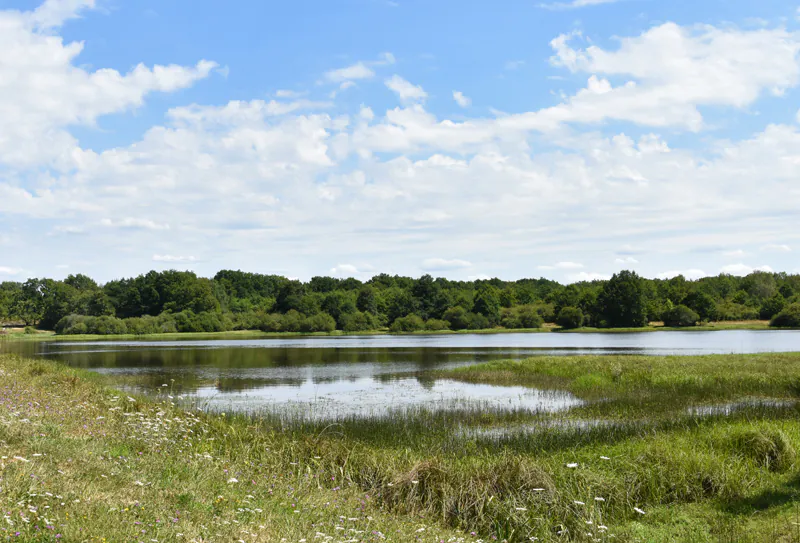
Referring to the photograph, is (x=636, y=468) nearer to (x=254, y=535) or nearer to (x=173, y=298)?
(x=254, y=535)

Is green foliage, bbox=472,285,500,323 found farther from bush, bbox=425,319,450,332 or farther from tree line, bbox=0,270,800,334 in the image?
bush, bbox=425,319,450,332

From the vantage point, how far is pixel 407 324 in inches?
5394

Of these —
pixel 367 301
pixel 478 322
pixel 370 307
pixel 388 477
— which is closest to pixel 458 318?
pixel 478 322

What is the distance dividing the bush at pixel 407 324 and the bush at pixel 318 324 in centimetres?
1364

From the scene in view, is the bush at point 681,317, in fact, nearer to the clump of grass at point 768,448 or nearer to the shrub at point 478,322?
the shrub at point 478,322

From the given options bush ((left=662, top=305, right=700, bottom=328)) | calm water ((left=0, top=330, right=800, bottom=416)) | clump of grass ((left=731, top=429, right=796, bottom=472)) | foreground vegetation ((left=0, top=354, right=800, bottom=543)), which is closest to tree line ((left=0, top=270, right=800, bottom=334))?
bush ((left=662, top=305, right=700, bottom=328))

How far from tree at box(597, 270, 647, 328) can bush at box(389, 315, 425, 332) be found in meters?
39.3

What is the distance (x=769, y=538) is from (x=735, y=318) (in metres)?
141

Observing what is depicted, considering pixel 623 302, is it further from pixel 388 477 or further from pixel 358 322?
pixel 388 477

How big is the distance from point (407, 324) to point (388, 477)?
125 metres

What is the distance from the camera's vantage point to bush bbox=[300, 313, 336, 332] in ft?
435

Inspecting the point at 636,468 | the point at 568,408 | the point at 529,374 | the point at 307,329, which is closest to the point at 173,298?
the point at 307,329

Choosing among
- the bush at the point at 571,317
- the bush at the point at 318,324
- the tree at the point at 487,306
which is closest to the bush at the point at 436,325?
the tree at the point at 487,306

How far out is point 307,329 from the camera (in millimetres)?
132750
